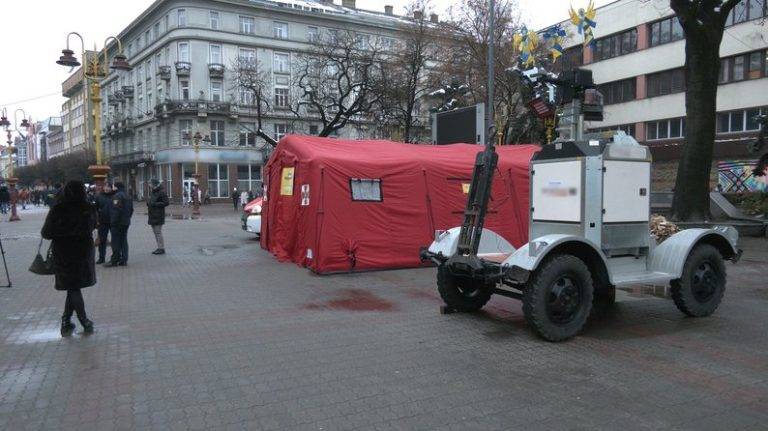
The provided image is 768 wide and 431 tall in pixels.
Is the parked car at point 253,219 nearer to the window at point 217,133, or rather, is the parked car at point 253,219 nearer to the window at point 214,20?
the window at point 217,133

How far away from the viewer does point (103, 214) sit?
11.5 meters

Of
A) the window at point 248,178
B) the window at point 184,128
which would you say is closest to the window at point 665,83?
the window at point 248,178

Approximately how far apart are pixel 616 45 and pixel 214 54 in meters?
35.8

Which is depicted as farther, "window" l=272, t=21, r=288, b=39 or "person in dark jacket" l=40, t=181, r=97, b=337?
"window" l=272, t=21, r=288, b=39

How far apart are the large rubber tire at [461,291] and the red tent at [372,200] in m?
3.76

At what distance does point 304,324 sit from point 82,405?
2848mm

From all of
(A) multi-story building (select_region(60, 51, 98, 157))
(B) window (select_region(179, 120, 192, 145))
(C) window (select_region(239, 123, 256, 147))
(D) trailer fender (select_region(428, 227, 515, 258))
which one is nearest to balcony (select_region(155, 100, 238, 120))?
(B) window (select_region(179, 120, 192, 145))

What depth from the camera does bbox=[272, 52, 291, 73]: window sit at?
5575 cm

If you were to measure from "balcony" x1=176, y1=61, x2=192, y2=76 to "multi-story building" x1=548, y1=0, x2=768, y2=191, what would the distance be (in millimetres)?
34013

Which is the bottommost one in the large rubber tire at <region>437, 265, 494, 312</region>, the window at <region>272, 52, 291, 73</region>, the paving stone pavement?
the paving stone pavement

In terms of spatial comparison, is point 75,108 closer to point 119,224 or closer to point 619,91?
point 619,91

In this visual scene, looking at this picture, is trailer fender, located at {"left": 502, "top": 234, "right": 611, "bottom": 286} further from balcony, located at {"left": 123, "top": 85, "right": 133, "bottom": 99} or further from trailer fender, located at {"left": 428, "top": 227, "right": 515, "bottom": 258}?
balcony, located at {"left": 123, "top": 85, "right": 133, "bottom": 99}

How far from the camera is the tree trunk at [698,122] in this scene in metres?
15.4

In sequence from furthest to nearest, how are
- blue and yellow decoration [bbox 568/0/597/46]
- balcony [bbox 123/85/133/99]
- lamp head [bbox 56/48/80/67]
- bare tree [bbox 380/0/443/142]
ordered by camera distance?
1. balcony [bbox 123/85/133/99]
2. bare tree [bbox 380/0/443/142]
3. lamp head [bbox 56/48/80/67]
4. blue and yellow decoration [bbox 568/0/597/46]
